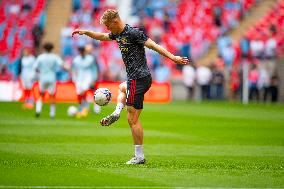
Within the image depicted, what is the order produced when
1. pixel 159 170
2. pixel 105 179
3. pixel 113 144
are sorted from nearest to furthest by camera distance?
pixel 105 179 → pixel 159 170 → pixel 113 144

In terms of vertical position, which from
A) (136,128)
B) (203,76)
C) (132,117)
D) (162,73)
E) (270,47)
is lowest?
(136,128)

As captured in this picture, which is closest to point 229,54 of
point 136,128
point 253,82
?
point 253,82

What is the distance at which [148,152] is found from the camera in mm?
17656

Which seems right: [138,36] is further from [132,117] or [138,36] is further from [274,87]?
[274,87]

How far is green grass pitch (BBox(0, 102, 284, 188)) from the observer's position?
12.7 m

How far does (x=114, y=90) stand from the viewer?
40.9 meters

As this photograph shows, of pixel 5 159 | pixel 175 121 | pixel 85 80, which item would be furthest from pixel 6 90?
pixel 5 159

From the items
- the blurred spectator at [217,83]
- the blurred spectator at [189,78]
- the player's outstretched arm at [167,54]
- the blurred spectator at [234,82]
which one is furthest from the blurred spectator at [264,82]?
the player's outstretched arm at [167,54]

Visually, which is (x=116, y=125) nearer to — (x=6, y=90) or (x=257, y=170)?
(x=257, y=170)

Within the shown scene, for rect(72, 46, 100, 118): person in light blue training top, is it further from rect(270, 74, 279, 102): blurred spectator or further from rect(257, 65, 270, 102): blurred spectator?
rect(257, 65, 270, 102): blurred spectator

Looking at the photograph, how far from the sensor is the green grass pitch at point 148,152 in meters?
12.7

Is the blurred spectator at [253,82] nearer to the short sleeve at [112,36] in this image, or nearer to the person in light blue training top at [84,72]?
the person in light blue training top at [84,72]

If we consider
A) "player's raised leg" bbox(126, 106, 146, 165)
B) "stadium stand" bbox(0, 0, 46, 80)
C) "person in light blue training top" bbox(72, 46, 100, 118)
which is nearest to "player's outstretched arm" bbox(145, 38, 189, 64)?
"player's raised leg" bbox(126, 106, 146, 165)

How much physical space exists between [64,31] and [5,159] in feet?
107
